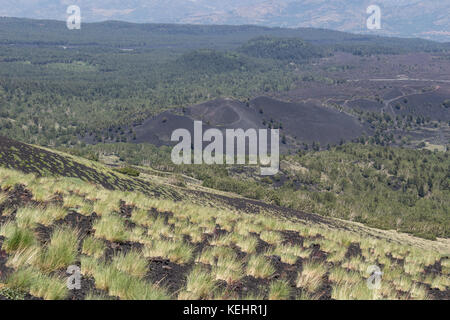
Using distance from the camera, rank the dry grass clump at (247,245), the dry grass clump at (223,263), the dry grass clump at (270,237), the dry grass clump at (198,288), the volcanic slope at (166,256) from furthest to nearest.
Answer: the dry grass clump at (270,237) → the dry grass clump at (247,245) → the dry grass clump at (223,263) → the dry grass clump at (198,288) → the volcanic slope at (166,256)

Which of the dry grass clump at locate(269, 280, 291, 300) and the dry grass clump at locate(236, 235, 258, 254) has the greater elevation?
the dry grass clump at locate(269, 280, 291, 300)

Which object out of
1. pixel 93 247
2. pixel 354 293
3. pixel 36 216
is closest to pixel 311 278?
pixel 354 293

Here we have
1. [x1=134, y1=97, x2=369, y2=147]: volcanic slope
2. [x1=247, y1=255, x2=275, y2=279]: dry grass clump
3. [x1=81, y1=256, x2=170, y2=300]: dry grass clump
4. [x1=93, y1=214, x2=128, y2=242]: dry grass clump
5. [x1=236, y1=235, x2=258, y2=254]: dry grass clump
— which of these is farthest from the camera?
[x1=134, y1=97, x2=369, y2=147]: volcanic slope

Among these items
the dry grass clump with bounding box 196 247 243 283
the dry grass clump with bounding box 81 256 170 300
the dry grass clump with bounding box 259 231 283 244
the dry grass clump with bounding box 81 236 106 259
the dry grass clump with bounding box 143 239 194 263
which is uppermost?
the dry grass clump with bounding box 81 256 170 300

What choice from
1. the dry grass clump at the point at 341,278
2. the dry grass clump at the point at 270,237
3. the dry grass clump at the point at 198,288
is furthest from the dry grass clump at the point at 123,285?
the dry grass clump at the point at 270,237

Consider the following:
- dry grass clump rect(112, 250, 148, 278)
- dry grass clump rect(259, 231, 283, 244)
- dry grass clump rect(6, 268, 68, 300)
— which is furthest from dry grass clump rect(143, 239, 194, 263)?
dry grass clump rect(259, 231, 283, 244)

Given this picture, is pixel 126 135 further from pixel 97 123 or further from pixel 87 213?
pixel 87 213

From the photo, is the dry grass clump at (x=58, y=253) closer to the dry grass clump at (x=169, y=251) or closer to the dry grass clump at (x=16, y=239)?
the dry grass clump at (x=16, y=239)

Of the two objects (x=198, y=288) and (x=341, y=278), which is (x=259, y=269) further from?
(x=198, y=288)

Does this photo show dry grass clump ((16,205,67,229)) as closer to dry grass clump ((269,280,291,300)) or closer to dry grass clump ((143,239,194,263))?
dry grass clump ((143,239,194,263))
